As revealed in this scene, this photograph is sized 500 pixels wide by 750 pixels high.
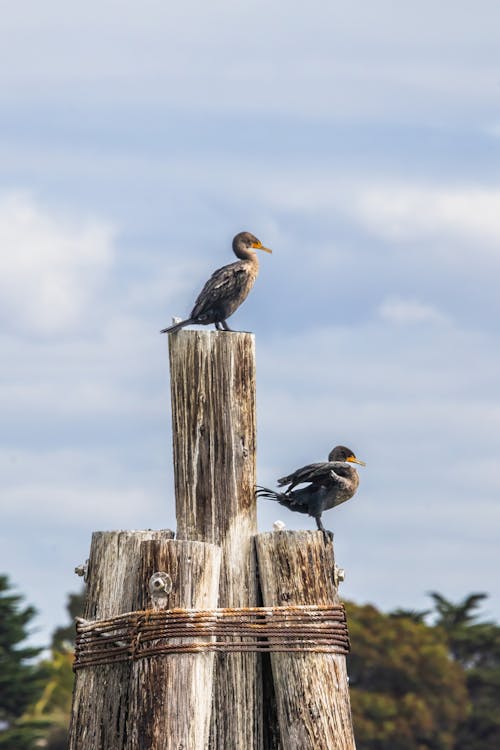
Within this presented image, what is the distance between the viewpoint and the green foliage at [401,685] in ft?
233

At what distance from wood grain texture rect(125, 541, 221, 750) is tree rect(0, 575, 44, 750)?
57230 millimetres

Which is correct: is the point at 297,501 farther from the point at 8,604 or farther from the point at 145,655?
the point at 8,604

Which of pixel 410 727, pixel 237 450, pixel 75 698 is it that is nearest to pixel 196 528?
pixel 237 450

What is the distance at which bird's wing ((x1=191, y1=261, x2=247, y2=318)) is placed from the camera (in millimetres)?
12102

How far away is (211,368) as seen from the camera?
376 inches

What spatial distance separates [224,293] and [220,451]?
2.95 m

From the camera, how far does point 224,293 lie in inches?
480

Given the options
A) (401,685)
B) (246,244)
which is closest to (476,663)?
(401,685)

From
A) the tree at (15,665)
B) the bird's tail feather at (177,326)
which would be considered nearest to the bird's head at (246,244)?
the bird's tail feather at (177,326)

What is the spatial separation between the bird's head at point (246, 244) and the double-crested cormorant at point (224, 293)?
0.39 meters

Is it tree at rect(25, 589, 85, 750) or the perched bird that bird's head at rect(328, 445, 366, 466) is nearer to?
the perched bird

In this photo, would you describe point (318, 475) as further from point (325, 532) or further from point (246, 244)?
point (246, 244)

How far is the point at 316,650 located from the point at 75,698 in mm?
1496

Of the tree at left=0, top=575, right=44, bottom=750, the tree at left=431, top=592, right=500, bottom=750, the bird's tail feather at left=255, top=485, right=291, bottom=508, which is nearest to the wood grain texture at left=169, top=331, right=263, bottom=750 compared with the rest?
the bird's tail feather at left=255, top=485, right=291, bottom=508
